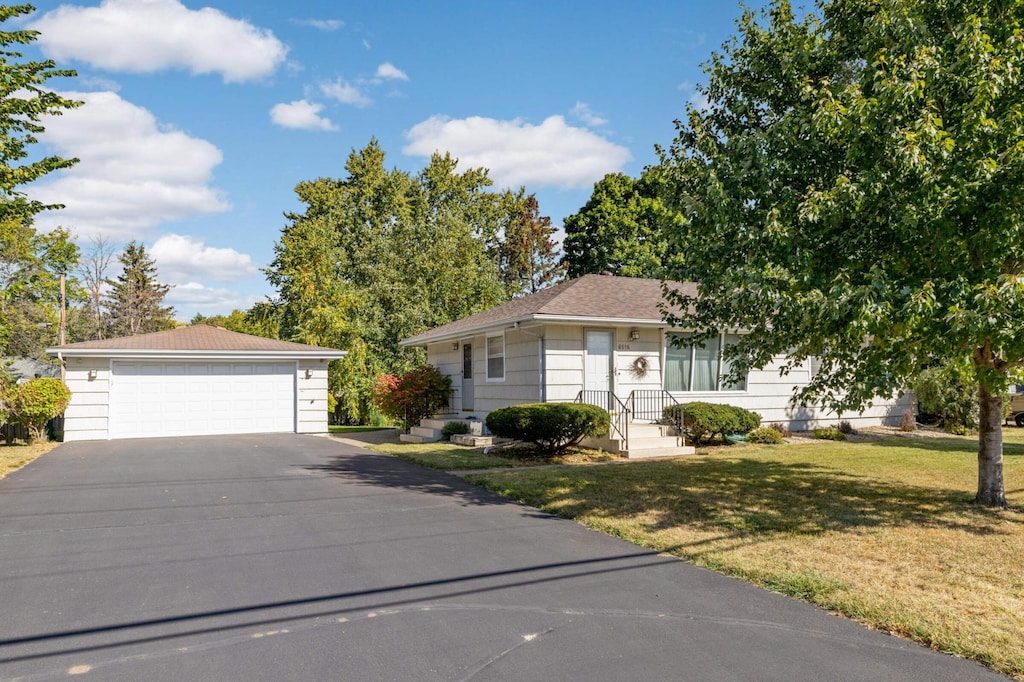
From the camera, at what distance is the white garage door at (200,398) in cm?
1783

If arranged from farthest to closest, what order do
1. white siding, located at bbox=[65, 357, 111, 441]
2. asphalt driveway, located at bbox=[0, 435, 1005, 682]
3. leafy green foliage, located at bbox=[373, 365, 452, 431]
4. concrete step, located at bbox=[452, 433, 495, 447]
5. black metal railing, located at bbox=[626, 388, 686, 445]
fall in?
leafy green foliage, located at bbox=[373, 365, 452, 431] → white siding, located at bbox=[65, 357, 111, 441] → concrete step, located at bbox=[452, 433, 495, 447] → black metal railing, located at bbox=[626, 388, 686, 445] → asphalt driveway, located at bbox=[0, 435, 1005, 682]

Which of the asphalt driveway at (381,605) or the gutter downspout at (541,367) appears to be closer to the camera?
the asphalt driveway at (381,605)

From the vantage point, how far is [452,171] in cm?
4231

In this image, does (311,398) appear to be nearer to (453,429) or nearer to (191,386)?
(191,386)

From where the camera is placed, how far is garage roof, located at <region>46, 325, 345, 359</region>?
17312 mm

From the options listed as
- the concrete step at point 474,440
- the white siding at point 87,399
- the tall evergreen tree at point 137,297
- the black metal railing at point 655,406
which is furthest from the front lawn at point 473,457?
the tall evergreen tree at point 137,297

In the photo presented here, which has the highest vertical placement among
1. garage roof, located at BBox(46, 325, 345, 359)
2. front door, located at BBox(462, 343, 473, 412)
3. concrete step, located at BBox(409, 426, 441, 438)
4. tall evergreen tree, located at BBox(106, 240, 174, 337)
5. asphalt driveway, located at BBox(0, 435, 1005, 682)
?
tall evergreen tree, located at BBox(106, 240, 174, 337)

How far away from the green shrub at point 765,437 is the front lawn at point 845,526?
2313 millimetres

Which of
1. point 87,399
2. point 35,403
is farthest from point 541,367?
point 35,403

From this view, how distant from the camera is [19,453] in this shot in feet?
47.5

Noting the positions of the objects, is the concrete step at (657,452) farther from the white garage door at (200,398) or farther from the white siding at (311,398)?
the white garage door at (200,398)

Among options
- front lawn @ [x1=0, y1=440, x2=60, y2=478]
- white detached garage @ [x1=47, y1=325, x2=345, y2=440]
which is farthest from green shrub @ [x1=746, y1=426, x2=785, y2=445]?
front lawn @ [x1=0, y1=440, x2=60, y2=478]

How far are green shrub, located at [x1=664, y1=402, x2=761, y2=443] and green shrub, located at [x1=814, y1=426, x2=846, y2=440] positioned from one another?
2695 millimetres

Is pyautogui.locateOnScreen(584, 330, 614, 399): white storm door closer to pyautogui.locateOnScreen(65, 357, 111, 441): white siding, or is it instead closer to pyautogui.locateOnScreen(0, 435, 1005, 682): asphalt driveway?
pyautogui.locateOnScreen(0, 435, 1005, 682): asphalt driveway
